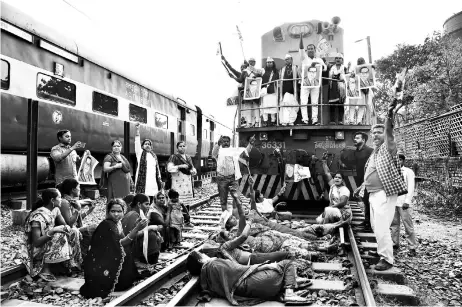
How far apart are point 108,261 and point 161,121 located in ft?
29.4

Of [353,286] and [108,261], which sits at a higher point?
[108,261]

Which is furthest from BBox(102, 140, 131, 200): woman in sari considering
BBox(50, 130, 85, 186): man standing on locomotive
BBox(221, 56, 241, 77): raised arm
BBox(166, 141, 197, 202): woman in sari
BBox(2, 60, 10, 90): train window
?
BBox(221, 56, 241, 77): raised arm

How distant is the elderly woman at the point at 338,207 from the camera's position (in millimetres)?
5621

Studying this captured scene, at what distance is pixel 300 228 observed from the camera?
539cm

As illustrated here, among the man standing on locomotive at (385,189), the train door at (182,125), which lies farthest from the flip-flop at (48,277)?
the train door at (182,125)

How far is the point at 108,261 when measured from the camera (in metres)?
3.40

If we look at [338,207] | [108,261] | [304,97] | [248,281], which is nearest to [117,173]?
[108,261]

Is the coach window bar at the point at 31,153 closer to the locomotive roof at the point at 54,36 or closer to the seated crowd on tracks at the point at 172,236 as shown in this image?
the seated crowd on tracks at the point at 172,236

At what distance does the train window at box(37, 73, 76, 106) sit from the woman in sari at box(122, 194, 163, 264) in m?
3.68

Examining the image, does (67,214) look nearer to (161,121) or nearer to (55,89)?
(55,89)

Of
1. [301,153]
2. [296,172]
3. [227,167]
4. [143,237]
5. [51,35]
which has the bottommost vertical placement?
[143,237]

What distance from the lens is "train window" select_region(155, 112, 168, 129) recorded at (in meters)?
11.7

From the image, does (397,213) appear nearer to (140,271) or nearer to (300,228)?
(300,228)

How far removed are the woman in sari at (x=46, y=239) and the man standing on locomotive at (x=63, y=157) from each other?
110cm
